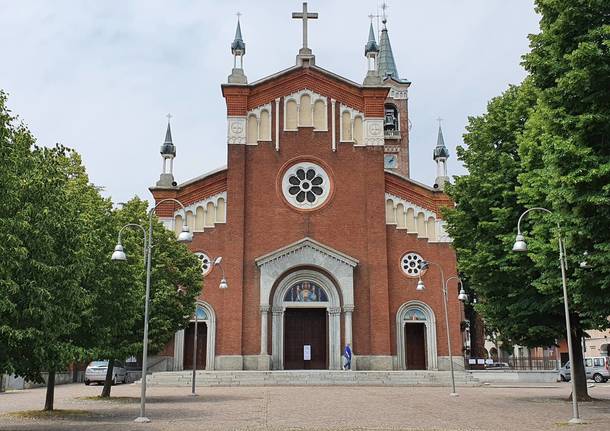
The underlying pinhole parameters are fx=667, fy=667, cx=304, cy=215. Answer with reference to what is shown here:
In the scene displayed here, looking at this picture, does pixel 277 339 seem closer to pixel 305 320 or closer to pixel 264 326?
pixel 264 326

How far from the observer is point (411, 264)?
131 ft

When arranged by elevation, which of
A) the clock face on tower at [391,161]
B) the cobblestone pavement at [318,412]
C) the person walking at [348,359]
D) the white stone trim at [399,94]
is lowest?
the cobblestone pavement at [318,412]

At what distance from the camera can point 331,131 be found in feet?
135

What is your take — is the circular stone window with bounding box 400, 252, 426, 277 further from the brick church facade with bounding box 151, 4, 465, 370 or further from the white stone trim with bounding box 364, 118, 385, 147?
the white stone trim with bounding box 364, 118, 385, 147

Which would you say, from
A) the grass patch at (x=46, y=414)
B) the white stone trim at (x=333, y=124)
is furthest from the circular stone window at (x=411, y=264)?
the grass patch at (x=46, y=414)

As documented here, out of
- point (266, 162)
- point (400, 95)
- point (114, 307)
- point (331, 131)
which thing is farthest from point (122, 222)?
point (400, 95)

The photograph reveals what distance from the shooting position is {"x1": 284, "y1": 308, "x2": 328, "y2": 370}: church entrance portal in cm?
3925

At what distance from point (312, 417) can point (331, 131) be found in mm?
25177

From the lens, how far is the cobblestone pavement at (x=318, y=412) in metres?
16.4

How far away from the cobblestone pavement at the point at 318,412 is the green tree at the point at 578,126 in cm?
384

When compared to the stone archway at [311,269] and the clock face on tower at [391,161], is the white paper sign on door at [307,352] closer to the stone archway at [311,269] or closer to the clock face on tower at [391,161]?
the stone archway at [311,269]

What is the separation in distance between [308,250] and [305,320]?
4291mm

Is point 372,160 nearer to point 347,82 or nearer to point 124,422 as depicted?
point 347,82

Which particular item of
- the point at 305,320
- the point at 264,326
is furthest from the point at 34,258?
the point at 305,320
